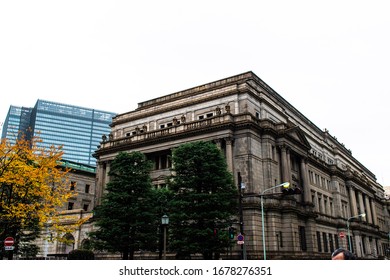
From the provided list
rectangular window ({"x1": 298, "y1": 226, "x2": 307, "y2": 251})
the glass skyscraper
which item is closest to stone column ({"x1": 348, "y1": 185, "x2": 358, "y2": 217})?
rectangular window ({"x1": 298, "y1": 226, "x2": 307, "y2": 251})

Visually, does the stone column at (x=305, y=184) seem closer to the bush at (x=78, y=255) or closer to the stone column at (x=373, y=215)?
the bush at (x=78, y=255)

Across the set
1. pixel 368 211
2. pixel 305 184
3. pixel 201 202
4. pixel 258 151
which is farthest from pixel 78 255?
pixel 368 211

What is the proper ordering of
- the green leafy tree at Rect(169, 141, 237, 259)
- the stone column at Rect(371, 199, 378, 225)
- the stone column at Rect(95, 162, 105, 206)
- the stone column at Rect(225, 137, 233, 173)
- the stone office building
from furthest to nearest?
the stone column at Rect(371, 199, 378, 225) → the stone column at Rect(95, 162, 105, 206) → the stone column at Rect(225, 137, 233, 173) → the stone office building → the green leafy tree at Rect(169, 141, 237, 259)

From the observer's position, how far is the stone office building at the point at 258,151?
39000 millimetres

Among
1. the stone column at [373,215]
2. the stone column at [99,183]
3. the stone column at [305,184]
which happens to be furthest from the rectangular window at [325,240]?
the stone column at [99,183]

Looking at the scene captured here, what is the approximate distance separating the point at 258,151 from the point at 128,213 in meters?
17.4

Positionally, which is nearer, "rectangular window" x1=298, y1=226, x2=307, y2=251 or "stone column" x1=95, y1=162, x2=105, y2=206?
"rectangular window" x1=298, y1=226, x2=307, y2=251

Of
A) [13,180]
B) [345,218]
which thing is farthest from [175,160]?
[345,218]

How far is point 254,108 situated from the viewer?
45031 mm

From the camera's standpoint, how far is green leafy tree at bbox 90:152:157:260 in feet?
108

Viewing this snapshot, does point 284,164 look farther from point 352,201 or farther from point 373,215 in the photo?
point 373,215

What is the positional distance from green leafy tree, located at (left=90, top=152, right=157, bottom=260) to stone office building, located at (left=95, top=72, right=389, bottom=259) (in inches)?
370

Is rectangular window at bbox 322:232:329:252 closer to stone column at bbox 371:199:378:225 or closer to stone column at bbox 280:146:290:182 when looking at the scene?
stone column at bbox 280:146:290:182
